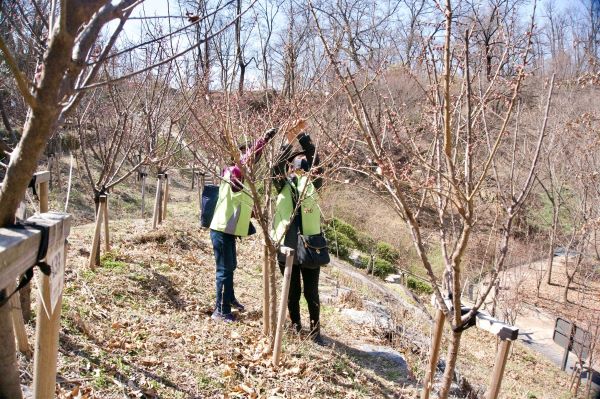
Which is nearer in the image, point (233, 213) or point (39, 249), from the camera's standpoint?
point (39, 249)

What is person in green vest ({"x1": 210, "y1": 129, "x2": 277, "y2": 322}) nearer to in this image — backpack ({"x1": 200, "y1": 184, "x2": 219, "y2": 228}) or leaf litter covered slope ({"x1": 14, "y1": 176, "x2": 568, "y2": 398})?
leaf litter covered slope ({"x1": 14, "y1": 176, "x2": 568, "y2": 398})

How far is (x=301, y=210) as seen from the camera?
4664 millimetres

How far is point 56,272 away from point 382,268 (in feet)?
41.7

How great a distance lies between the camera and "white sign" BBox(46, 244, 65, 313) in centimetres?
179

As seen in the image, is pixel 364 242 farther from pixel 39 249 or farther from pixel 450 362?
pixel 39 249

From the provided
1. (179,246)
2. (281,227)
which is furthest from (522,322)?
(281,227)

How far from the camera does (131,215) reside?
14.0 metres

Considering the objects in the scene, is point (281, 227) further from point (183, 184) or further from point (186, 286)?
point (183, 184)

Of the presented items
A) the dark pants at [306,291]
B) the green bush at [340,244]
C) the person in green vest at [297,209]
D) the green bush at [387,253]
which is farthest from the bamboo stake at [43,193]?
the green bush at [387,253]

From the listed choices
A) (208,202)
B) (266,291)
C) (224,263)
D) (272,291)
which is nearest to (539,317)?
(208,202)

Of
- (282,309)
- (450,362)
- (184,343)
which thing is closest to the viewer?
(450,362)

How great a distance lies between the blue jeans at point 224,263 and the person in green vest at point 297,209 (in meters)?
0.57

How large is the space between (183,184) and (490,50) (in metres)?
19.0

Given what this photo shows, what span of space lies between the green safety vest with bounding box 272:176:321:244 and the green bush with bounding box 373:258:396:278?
31.2ft
